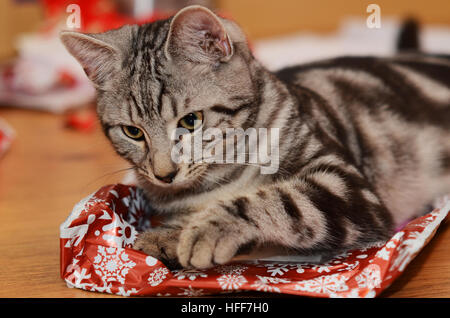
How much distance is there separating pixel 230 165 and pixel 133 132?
21 cm

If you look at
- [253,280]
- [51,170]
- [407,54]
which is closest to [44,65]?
[51,170]

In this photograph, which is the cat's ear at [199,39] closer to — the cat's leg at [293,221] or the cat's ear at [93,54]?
the cat's ear at [93,54]

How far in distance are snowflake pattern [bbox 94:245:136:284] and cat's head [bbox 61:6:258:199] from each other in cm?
18

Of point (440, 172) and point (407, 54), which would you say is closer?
point (440, 172)

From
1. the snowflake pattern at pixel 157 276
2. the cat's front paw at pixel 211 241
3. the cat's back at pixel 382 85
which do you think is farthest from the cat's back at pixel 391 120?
the snowflake pattern at pixel 157 276

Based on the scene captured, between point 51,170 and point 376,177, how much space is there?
3.44ft

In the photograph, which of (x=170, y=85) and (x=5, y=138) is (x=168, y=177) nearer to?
(x=170, y=85)

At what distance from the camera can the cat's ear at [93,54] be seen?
40.6 inches

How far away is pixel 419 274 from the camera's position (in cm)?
95

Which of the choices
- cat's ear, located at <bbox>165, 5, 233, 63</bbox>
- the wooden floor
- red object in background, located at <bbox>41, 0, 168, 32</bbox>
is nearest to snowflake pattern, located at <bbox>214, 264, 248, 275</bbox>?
the wooden floor

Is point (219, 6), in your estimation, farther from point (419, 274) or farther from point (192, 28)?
point (419, 274)

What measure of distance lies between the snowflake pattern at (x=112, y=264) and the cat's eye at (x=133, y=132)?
26 centimetres

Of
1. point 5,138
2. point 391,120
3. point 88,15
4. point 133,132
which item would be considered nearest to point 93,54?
point 133,132

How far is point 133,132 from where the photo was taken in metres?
1.07
